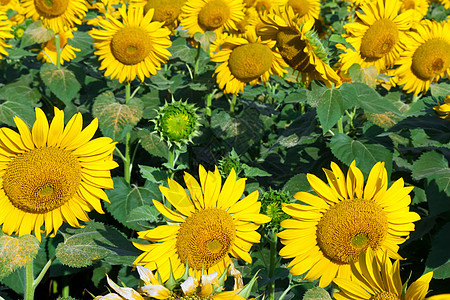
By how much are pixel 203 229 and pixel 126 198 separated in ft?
3.87

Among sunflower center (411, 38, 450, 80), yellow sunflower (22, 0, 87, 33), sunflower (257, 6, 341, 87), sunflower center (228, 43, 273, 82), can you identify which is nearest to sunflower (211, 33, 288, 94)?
sunflower center (228, 43, 273, 82)

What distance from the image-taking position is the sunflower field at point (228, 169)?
4.75 ft

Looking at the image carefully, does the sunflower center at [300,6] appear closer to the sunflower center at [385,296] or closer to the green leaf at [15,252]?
the green leaf at [15,252]

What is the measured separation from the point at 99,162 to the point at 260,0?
2.92 m

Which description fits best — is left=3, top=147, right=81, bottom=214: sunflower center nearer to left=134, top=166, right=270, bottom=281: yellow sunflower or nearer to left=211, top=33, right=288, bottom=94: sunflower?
left=134, top=166, right=270, bottom=281: yellow sunflower

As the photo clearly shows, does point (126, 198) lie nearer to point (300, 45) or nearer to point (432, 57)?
point (300, 45)

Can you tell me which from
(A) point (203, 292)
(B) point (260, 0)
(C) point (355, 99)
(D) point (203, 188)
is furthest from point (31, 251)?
(B) point (260, 0)

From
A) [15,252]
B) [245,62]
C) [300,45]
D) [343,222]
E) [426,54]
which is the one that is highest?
[426,54]

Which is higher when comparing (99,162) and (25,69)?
(25,69)

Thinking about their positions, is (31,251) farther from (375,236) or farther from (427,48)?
(427,48)

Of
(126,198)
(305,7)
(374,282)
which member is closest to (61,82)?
(126,198)

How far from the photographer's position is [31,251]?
5.14 ft

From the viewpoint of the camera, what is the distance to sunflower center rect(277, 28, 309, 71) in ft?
6.55

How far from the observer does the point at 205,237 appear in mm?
1411
